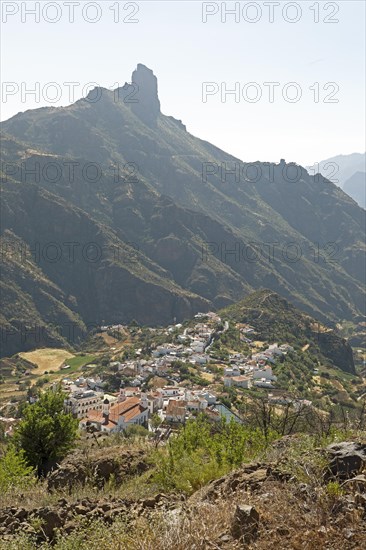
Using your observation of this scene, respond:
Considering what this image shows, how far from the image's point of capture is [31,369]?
9512cm

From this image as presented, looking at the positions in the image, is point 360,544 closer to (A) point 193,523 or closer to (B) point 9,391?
(A) point 193,523

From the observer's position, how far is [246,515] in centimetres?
467

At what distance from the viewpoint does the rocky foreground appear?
14.6 ft

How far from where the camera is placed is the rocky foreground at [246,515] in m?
4.45

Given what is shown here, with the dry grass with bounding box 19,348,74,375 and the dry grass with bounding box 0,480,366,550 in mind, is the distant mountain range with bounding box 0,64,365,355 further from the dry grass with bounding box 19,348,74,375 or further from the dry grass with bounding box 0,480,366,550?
the dry grass with bounding box 0,480,366,550

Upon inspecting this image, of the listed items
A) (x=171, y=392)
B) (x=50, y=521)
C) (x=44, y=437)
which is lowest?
(x=171, y=392)

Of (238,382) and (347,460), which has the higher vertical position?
(347,460)

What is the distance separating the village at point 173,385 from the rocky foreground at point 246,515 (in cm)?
3189

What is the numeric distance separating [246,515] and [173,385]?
2482 inches

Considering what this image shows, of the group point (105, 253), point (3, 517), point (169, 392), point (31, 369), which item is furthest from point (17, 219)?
point (3, 517)

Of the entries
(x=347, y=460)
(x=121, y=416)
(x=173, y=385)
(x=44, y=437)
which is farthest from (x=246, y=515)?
(x=173, y=385)

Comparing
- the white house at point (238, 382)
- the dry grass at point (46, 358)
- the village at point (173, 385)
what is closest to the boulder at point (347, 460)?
the village at point (173, 385)

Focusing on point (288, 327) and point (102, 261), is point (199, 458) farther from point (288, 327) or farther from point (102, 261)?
point (102, 261)

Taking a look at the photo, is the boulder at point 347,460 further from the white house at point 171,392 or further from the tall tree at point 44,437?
the white house at point 171,392
